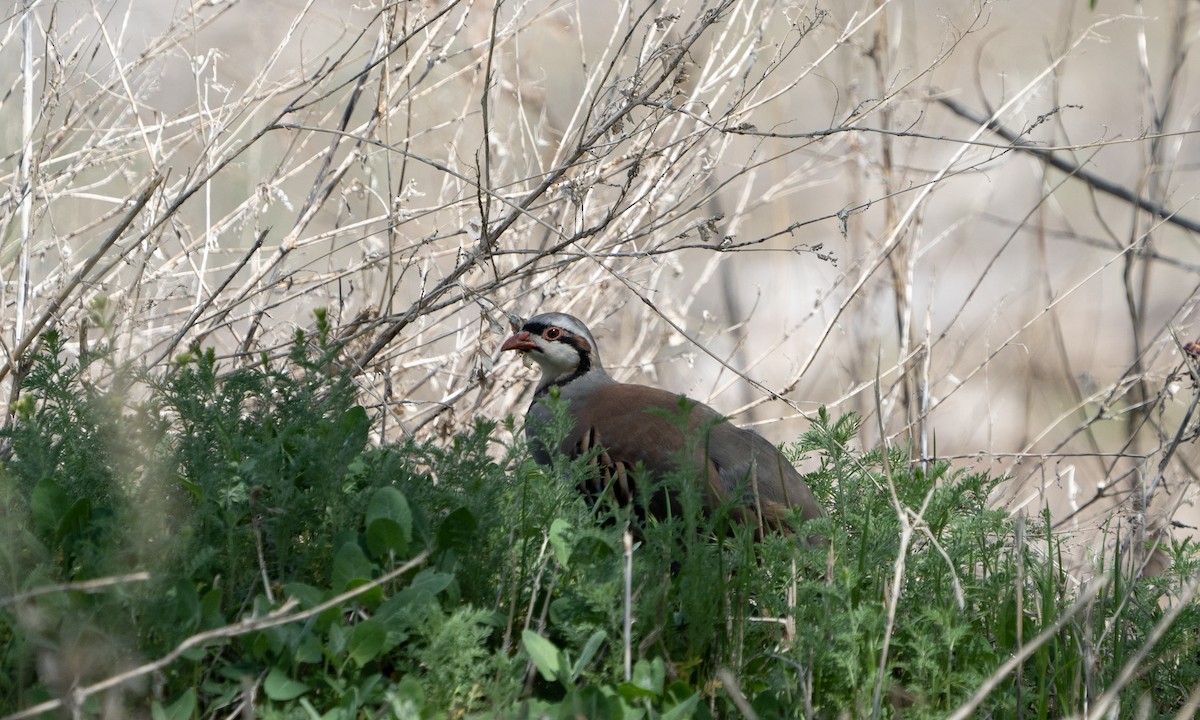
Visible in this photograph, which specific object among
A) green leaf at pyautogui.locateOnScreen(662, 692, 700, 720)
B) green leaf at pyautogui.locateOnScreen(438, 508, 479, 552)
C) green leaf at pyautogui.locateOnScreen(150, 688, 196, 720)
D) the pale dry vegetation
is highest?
the pale dry vegetation

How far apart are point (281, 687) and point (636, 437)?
81.8 inches

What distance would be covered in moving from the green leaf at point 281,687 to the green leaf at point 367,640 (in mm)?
107

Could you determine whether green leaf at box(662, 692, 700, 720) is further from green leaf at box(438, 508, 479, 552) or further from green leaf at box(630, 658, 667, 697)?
green leaf at box(438, 508, 479, 552)

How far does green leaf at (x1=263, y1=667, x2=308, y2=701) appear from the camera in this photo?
7.01ft

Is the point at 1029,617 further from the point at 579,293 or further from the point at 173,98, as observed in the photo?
the point at 173,98

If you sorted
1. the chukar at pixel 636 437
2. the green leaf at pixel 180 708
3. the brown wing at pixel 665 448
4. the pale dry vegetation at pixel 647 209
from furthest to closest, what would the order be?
the pale dry vegetation at pixel 647 209
the brown wing at pixel 665 448
the chukar at pixel 636 437
the green leaf at pixel 180 708

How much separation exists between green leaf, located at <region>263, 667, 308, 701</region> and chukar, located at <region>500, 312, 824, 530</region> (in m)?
1.02

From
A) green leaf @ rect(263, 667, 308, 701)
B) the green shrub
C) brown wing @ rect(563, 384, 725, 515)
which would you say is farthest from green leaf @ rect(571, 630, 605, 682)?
brown wing @ rect(563, 384, 725, 515)

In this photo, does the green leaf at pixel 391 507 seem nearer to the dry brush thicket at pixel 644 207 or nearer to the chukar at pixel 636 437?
the chukar at pixel 636 437

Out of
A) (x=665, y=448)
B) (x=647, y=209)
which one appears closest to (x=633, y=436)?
(x=665, y=448)

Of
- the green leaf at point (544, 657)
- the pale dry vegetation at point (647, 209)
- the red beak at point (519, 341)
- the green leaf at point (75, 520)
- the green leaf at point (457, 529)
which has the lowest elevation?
the green leaf at point (544, 657)

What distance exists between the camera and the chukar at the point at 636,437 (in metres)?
3.56

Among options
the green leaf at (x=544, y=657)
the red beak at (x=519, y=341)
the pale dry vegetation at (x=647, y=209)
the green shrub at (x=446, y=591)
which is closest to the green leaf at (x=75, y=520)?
the green shrub at (x=446, y=591)

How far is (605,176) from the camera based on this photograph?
13.6ft
